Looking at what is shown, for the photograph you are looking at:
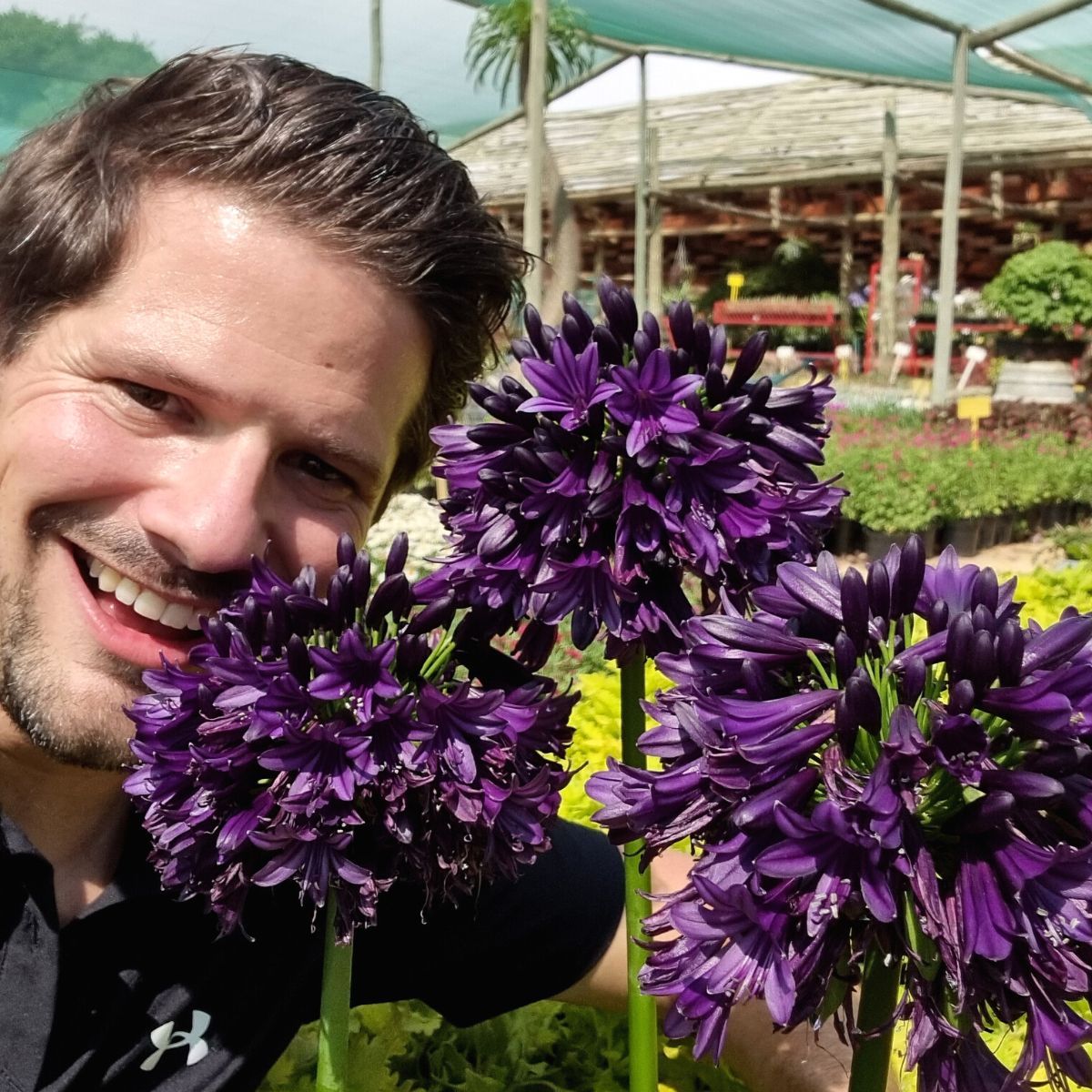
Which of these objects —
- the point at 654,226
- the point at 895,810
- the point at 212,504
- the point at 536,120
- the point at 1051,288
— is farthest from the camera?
the point at 654,226

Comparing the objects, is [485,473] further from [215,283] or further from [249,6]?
[249,6]

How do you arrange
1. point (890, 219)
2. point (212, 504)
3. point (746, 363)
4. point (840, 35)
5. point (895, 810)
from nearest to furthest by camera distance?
point (895, 810) < point (746, 363) < point (212, 504) < point (840, 35) < point (890, 219)

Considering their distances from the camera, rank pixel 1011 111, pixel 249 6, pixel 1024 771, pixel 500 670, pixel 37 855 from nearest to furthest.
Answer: pixel 1024 771 < pixel 500 670 < pixel 37 855 < pixel 249 6 < pixel 1011 111

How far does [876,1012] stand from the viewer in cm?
81

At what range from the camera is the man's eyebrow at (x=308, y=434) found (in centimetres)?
147

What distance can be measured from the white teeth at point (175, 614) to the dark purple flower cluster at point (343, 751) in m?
0.39

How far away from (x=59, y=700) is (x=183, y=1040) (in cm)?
55

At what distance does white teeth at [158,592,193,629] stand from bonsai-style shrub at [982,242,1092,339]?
475 inches

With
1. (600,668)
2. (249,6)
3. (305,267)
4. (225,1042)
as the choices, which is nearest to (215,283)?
(305,267)

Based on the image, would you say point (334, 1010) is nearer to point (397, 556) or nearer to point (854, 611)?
point (397, 556)

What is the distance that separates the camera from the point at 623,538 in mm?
1027

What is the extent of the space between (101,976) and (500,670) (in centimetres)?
90

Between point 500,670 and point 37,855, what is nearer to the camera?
point 500,670

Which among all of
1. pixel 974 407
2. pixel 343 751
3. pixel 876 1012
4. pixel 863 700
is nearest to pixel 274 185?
pixel 343 751
